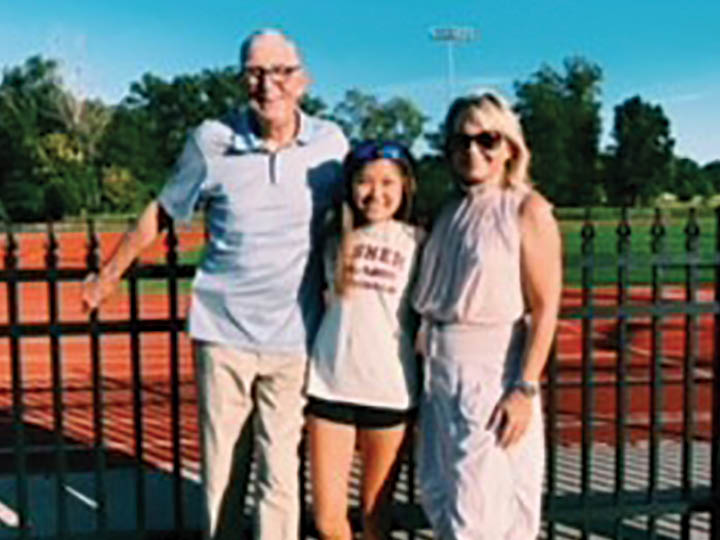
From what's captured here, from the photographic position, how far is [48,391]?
11.1m

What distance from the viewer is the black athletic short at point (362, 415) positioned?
129 inches

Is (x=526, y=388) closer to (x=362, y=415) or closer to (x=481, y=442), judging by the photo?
(x=481, y=442)

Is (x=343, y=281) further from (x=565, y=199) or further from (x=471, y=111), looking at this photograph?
(x=565, y=199)

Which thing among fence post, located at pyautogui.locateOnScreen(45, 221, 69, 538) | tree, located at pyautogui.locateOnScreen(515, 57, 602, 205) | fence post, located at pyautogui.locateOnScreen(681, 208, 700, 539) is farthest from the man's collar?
tree, located at pyautogui.locateOnScreen(515, 57, 602, 205)

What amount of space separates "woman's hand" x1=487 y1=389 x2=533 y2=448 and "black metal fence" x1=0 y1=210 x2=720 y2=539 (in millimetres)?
1193

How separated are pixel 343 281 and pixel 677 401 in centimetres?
785

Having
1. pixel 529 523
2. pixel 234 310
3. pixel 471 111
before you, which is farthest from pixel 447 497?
pixel 471 111

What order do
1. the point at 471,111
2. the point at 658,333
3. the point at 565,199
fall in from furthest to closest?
1. the point at 565,199
2. the point at 658,333
3. the point at 471,111

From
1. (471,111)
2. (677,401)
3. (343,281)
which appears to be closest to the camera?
(471,111)

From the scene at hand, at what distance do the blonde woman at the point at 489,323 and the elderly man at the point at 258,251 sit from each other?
487 mm

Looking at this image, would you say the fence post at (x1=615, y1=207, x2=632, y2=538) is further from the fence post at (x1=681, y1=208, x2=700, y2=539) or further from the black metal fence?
the fence post at (x1=681, y1=208, x2=700, y2=539)

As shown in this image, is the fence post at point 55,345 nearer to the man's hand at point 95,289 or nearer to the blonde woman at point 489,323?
the man's hand at point 95,289

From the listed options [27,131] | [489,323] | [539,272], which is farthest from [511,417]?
[27,131]

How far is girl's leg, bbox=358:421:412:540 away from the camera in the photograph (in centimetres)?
331
